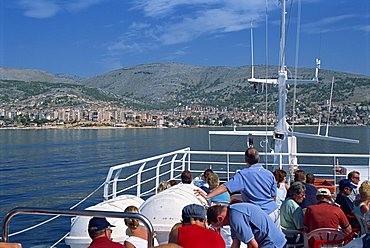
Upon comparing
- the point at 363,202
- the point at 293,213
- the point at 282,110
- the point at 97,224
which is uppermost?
the point at 282,110

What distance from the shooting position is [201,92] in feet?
489

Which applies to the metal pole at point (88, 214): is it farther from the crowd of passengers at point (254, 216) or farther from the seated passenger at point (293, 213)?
the seated passenger at point (293, 213)

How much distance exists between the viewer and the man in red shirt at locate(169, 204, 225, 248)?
372cm

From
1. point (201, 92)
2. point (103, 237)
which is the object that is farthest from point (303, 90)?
point (201, 92)

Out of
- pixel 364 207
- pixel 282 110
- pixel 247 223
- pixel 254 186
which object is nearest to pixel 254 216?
pixel 247 223

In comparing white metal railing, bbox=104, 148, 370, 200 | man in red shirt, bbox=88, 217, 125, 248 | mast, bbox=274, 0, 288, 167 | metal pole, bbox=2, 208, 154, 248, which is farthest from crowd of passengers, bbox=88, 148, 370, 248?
mast, bbox=274, 0, 288, 167

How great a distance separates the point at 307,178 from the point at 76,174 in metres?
30.8

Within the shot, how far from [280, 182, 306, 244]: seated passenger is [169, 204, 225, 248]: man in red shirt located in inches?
91.3

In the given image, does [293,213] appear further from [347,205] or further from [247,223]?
[247,223]

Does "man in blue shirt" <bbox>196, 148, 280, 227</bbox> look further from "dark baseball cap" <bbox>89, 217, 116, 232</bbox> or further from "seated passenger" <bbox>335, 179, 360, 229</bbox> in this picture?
"dark baseball cap" <bbox>89, 217, 116, 232</bbox>

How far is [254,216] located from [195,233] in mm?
659

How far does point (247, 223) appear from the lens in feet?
13.7

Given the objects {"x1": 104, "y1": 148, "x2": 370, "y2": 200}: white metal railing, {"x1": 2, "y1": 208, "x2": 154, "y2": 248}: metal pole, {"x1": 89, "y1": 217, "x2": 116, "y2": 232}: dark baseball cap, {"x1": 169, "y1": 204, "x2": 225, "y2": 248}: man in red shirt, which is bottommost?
{"x1": 104, "y1": 148, "x2": 370, "y2": 200}: white metal railing

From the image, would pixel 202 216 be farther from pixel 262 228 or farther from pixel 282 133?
pixel 282 133
